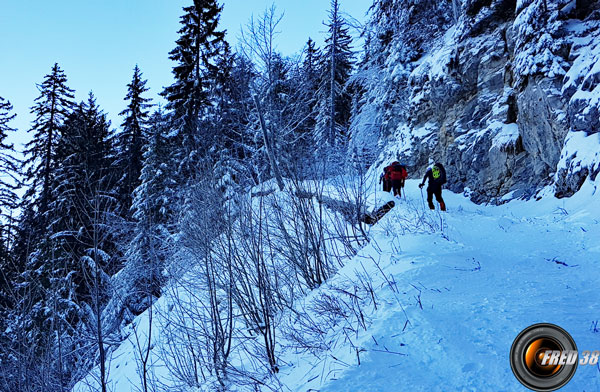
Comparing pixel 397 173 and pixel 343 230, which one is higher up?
pixel 397 173

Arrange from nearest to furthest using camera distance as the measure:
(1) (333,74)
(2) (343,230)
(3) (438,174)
Answer: 1. (2) (343,230)
2. (3) (438,174)
3. (1) (333,74)

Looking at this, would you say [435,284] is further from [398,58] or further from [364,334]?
[398,58]

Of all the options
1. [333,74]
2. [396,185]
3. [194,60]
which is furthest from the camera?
[333,74]

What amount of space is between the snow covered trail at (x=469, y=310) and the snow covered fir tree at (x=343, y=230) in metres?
0.02

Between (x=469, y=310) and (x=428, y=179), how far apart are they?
7.42 metres

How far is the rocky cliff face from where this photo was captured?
913 cm

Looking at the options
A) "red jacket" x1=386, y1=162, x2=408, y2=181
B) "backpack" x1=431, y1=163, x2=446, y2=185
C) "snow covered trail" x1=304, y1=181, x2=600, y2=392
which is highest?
"red jacket" x1=386, y1=162, x2=408, y2=181

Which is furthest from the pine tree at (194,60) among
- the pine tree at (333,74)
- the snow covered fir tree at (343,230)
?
the pine tree at (333,74)

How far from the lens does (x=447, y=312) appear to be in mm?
2830

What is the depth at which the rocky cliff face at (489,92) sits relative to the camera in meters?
9.13

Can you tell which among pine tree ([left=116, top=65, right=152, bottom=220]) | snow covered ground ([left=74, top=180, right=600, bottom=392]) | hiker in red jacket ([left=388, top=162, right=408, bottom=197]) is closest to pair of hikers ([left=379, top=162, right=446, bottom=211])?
hiker in red jacket ([left=388, top=162, right=408, bottom=197])

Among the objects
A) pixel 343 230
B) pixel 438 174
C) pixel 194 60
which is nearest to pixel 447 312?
pixel 343 230

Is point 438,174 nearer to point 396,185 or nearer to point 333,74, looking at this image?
point 396,185

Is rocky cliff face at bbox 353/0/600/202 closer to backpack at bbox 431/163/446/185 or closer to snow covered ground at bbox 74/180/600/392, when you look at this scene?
backpack at bbox 431/163/446/185
